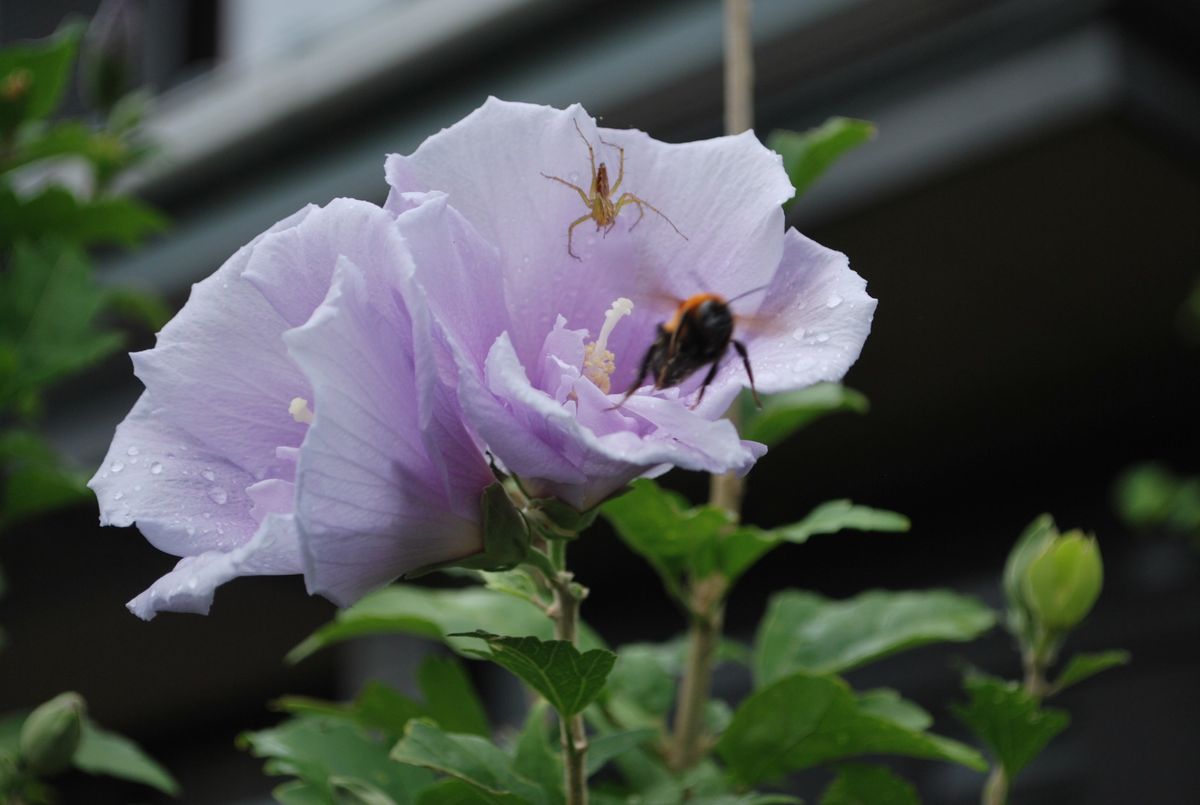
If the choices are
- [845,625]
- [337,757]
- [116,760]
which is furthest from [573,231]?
[116,760]

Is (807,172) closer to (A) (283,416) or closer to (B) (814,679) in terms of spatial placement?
(B) (814,679)

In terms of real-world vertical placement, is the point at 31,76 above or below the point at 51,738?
above

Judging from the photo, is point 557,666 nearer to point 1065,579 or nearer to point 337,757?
Answer: point 337,757

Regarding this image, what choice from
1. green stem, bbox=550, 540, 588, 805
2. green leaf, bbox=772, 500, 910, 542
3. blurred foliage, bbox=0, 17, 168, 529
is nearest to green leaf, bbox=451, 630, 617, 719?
green stem, bbox=550, 540, 588, 805

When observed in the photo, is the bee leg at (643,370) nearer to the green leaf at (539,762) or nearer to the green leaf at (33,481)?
the green leaf at (539,762)

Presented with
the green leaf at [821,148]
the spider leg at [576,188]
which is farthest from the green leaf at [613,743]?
the green leaf at [821,148]

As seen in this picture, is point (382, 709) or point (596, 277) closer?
point (596, 277)


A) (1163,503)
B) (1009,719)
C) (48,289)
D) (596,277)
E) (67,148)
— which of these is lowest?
(1163,503)
